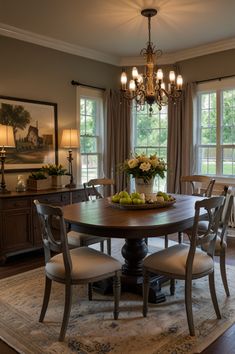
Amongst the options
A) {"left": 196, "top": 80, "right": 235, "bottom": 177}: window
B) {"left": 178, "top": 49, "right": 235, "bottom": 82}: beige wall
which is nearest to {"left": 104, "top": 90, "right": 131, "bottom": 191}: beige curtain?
{"left": 178, "top": 49, "right": 235, "bottom": 82}: beige wall

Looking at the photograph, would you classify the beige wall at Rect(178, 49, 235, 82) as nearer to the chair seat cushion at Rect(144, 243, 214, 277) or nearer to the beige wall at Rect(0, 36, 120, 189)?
the beige wall at Rect(0, 36, 120, 189)

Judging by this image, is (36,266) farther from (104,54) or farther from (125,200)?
(104,54)

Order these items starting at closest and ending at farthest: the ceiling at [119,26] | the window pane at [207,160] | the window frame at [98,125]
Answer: the ceiling at [119,26]
the window pane at [207,160]
the window frame at [98,125]

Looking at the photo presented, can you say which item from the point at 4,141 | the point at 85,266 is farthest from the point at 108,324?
the point at 4,141

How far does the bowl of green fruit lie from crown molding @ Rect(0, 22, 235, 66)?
2826 millimetres

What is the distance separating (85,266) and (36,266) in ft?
5.41

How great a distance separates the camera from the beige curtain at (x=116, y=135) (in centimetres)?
589

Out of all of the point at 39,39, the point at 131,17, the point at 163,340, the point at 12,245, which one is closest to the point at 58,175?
the point at 12,245

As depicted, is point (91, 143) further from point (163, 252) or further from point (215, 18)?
point (163, 252)

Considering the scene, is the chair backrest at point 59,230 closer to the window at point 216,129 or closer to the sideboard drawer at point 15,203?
the sideboard drawer at point 15,203

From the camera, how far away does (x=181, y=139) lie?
5566mm

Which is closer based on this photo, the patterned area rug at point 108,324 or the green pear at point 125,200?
the patterned area rug at point 108,324

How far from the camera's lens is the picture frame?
4492mm

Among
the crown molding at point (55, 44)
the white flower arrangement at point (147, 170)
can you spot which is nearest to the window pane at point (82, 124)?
the crown molding at point (55, 44)
